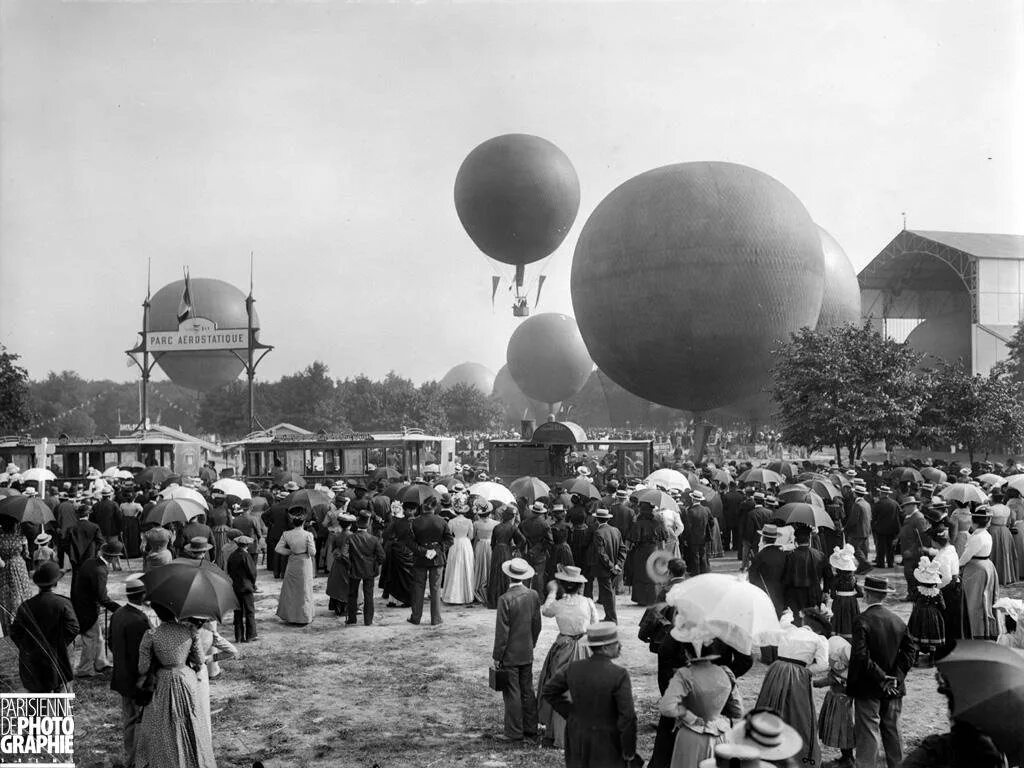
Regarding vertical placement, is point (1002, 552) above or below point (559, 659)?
below

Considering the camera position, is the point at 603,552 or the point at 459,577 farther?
the point at 459,577

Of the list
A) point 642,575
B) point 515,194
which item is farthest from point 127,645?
point 515,194

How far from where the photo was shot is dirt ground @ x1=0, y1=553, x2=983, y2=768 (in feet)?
22.5

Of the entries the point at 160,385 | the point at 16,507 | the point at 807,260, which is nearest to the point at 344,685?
the point at 16,507

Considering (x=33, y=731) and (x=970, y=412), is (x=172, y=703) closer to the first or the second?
(x=33, y=731)

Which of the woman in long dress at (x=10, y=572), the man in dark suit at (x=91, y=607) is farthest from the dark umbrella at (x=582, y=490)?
the woman in long dress at (x=10, y=572)

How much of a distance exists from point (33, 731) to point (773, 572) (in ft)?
22.3

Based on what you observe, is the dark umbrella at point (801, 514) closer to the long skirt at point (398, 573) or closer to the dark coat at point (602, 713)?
the long skirt at point (398, 573)

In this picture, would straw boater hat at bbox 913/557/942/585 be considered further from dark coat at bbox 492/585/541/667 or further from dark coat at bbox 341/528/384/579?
dark coat at bbox 341/528/384/579

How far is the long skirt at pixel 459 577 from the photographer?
1233cm

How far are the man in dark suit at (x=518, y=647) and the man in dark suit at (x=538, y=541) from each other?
3.88 metres

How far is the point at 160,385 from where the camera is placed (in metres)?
132

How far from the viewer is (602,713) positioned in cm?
482

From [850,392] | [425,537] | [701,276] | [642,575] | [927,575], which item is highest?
[701,276]
